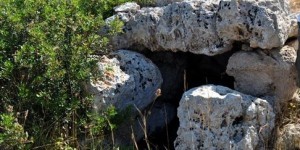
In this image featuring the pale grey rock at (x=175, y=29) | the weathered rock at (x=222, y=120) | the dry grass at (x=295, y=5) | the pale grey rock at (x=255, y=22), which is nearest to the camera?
the weathered rock at (x=222, y=120)

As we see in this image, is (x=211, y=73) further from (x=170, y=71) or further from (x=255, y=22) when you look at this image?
(x=255, y=22)

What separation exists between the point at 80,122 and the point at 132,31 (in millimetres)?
1130

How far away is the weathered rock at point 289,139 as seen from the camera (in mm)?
5414

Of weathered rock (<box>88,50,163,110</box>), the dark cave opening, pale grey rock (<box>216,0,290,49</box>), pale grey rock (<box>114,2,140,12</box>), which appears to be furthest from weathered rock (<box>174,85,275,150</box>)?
pale grey rock (<box>114,2,140,12</box>)

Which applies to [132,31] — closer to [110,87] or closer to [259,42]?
[110,87]

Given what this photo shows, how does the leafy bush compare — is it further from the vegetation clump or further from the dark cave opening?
the dark cave opening

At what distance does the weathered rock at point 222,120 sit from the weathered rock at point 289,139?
31cm

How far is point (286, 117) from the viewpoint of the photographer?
5812 millimetres

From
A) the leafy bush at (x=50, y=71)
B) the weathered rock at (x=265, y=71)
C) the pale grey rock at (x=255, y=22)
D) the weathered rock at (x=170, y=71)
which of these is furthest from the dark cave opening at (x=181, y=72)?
the leafy bush at (x=50, y=71)

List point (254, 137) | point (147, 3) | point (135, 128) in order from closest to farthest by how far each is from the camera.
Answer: point (254, 137) < point (135, 128) < point (147, 3)

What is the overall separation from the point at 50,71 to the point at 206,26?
1.46 metres

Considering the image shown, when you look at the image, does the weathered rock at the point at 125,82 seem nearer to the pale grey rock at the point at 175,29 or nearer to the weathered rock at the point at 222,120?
the pale grey rock at the point at 175,29

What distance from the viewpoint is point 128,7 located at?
620 cm

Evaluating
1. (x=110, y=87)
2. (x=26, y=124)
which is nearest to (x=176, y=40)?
(x=110, y=87)
